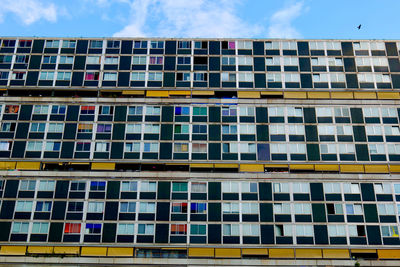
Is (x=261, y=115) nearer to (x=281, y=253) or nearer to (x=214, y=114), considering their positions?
(x=214, y=114)

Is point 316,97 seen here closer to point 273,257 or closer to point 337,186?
point 337,186

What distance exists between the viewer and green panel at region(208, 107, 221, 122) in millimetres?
54875

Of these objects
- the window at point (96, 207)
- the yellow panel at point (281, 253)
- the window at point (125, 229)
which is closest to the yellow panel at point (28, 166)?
the window at point (96, 207)

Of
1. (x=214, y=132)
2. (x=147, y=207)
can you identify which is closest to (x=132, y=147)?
(x=147, y=207)

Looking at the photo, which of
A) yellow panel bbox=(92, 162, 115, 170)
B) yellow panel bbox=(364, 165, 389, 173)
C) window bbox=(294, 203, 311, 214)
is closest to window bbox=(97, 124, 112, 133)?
yellow panel bbox=(92, 162, 115, 170)

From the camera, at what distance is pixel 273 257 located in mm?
47844

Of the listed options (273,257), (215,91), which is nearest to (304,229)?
(273,257)

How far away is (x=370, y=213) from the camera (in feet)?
162

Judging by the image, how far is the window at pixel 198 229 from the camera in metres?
48.8

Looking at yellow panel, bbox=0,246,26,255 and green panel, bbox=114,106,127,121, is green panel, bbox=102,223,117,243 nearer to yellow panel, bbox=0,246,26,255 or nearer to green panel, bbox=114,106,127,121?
yellow panel, bbox=0,246,26,255

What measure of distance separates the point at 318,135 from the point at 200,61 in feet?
68.3

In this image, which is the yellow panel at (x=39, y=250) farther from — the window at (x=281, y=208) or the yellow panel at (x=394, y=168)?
the yellow panel at (x=394, y=168)

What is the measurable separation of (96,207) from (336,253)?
3143cm

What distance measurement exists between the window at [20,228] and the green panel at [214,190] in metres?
24.0
